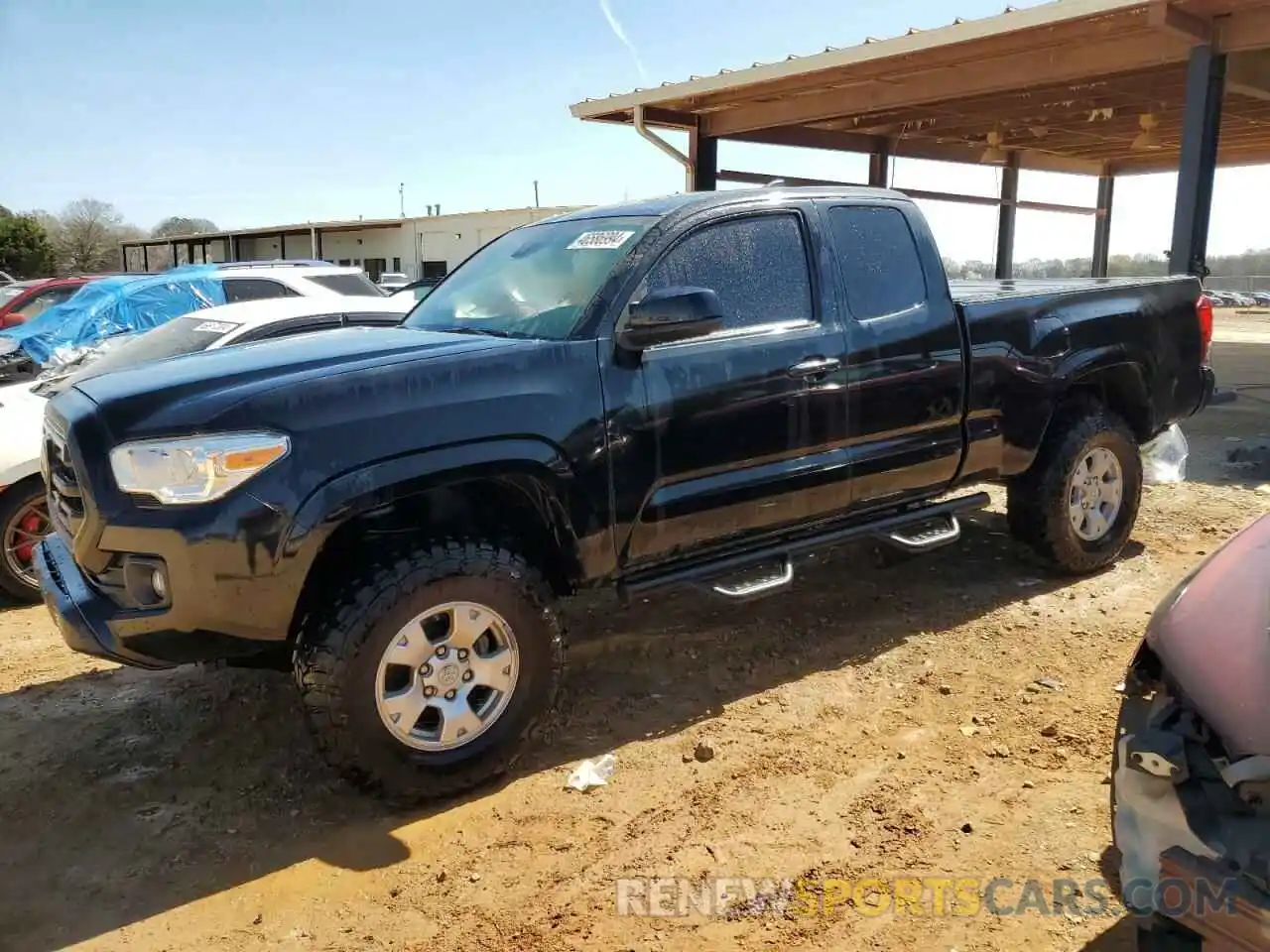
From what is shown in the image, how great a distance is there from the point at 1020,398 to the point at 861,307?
1146 mm

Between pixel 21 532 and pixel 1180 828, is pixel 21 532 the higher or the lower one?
the lower one

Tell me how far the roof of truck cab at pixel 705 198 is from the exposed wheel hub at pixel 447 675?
180cm

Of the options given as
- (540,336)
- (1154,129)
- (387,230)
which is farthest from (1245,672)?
(387,230)

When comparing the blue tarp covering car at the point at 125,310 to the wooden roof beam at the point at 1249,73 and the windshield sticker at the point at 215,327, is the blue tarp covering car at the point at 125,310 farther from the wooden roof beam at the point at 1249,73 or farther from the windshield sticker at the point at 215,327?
the wooden roof beam at the point at 1249,73

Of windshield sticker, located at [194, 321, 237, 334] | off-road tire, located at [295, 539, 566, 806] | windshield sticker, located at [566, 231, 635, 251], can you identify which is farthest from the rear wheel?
windshield sticker, located at [566, 231, 635, 251]

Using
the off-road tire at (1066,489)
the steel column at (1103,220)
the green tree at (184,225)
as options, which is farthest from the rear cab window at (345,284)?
the green tree at (184,225)

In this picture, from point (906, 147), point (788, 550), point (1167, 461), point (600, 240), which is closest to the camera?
point (600, 240)

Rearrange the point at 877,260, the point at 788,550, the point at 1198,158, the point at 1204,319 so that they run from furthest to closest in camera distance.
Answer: the point at 1198,158
the point at 1204,319
the point at 877,260
the point at 788,550

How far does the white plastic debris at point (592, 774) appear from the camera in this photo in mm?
3385

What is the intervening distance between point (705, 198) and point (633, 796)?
94.8 inches

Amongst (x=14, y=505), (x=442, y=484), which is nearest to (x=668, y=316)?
(x=442, y=484)

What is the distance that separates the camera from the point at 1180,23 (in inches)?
314

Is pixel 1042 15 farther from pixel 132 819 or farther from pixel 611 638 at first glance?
pixel 132 819

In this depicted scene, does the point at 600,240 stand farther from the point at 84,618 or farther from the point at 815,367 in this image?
the point at 84,618
